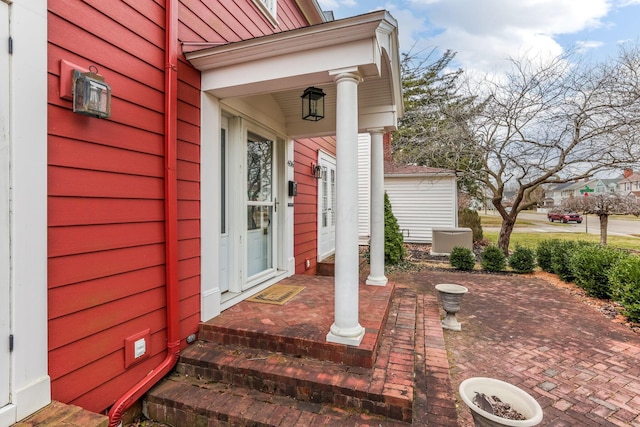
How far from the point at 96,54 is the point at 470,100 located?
950cm

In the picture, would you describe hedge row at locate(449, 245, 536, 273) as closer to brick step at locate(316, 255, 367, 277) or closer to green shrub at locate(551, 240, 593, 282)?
green shrub at locate(551, 240, 593, 282)

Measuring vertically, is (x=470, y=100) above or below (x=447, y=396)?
above

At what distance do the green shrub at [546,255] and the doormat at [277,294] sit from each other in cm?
615

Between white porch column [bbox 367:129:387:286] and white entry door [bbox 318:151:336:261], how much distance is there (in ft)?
Answer: 6.45

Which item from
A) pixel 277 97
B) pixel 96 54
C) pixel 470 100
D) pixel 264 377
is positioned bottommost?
pixel 264 377

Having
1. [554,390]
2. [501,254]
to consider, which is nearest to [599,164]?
Result: [501,254]

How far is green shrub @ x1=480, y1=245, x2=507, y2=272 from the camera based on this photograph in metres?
7.21

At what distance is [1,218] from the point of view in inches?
60.3

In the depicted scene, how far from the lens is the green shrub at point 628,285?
159 inches

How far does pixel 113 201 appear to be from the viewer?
2.03 m

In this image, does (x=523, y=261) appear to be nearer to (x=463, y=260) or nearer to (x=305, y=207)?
(x=463, y=260)

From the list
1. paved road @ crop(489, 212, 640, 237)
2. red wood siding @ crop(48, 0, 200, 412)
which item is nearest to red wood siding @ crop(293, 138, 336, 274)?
red wood siding @ crop(48, 0, 200, 412)

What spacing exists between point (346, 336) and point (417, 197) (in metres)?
10.0

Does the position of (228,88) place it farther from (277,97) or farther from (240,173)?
(277,97)
